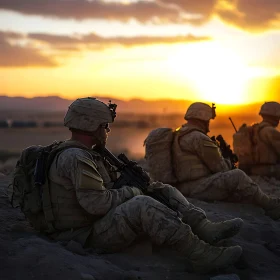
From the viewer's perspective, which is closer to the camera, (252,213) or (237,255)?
(237,255)

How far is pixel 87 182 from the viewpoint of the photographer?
223 inches

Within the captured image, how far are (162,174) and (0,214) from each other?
3.20 meters

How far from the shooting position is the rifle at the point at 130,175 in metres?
6.27

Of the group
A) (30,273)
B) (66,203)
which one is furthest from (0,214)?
(30,273)

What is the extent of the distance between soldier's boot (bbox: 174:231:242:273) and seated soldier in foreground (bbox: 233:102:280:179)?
7.24 metres

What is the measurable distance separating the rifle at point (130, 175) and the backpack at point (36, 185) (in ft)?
1.80

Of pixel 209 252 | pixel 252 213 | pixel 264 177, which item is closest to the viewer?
pixel 209 252

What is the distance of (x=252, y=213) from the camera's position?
348 inches

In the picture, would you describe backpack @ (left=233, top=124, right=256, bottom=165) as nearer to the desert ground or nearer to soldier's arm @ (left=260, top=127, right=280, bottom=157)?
soldier's arm @ (left=260, top=127, right=280, bottom=157)

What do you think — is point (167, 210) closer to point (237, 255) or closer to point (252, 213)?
point (237, 255)

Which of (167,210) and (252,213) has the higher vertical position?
(167,210)

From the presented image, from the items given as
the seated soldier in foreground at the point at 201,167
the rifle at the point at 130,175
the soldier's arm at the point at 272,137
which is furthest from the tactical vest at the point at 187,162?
the soldier's arm at the point at 272,137

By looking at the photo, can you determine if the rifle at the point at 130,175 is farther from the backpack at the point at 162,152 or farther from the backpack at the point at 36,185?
the backpack at the point at 162,152

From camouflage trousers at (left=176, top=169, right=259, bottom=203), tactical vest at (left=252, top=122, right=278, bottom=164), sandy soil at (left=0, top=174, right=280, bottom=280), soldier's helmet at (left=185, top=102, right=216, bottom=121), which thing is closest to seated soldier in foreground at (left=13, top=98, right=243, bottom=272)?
sandy soil at (left=0, top=174, right=280, bottom=280)
